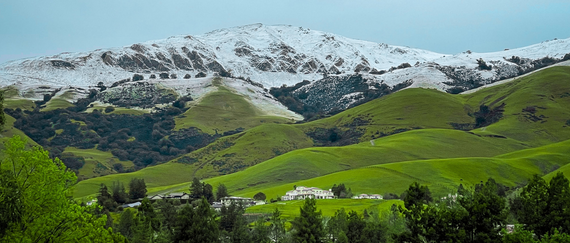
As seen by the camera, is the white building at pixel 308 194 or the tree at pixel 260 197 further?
the tree at pixel 260 197

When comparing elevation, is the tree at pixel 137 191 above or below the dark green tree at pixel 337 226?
below

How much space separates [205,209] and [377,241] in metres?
26.7

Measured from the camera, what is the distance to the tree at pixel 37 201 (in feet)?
97.5

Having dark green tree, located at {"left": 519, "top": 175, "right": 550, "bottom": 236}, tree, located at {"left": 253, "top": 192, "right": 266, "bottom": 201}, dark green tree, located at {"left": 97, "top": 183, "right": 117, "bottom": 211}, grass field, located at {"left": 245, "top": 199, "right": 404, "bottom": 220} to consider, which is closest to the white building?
tree, located at {"left": 253, "top": 192, "right": 266, "bottom": 201}

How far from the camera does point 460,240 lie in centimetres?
4844

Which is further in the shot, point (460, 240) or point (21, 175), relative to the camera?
point (460, 240)

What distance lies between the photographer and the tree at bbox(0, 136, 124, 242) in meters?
29.7

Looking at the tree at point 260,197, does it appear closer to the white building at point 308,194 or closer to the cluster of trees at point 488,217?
the white building at point 308,194

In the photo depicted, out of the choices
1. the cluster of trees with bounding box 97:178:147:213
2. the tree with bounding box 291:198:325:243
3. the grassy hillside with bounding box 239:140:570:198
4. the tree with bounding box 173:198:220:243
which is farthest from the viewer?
the grassy hillside with bounding box 239:140:570:198

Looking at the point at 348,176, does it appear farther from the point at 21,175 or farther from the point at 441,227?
the point at 21,175

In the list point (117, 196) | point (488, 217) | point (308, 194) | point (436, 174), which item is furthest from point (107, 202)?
point (488, 217)

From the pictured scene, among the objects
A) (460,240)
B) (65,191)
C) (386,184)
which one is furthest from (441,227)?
(386,184)

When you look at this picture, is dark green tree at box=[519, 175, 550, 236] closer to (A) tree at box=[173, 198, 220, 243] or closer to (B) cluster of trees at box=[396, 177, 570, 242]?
(B) cluster of trees at box=[396, 177, 570, 242]

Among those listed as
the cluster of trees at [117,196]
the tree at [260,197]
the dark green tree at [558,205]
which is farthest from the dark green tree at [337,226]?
the tree at [260,197]
